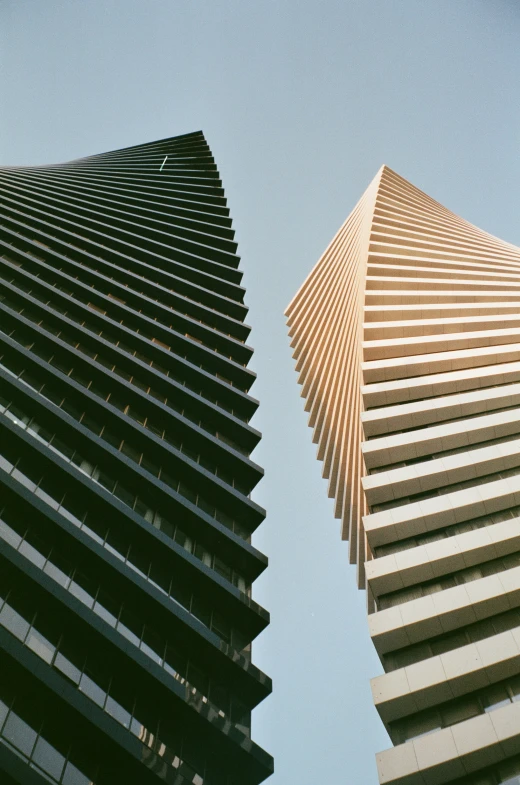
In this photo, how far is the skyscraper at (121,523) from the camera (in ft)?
72.0

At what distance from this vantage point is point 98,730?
2144 cm

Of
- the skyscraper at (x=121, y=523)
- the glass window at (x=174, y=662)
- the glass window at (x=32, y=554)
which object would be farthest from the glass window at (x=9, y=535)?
the glass window at (x=174, y=662)

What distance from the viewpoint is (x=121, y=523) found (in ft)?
98.1

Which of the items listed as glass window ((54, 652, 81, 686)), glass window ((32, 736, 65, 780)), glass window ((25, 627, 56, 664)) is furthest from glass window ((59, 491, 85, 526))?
glass window ((32, 736, 65, 780))

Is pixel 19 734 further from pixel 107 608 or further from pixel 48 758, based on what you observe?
pixel 107 608

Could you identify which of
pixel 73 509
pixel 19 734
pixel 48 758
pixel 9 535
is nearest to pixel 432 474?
pixel 73 509

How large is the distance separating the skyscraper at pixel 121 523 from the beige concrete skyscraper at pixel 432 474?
713cm

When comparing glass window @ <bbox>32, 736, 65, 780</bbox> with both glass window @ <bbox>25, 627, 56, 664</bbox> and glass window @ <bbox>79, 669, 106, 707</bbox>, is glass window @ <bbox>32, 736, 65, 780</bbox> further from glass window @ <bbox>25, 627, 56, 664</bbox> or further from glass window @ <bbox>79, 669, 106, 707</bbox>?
glass window @ <bbox>25, 627, 56, 664</bbox>

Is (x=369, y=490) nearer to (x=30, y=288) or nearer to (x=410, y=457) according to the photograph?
(x=410, y=457)

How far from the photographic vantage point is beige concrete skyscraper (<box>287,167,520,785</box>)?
78.8ft

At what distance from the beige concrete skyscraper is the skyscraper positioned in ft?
23.4

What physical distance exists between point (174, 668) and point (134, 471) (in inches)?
404

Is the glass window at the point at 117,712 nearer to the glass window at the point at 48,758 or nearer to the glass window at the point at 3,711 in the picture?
the glass window at the point at 48,758

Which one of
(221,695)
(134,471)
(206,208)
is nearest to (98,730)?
(221,695)
